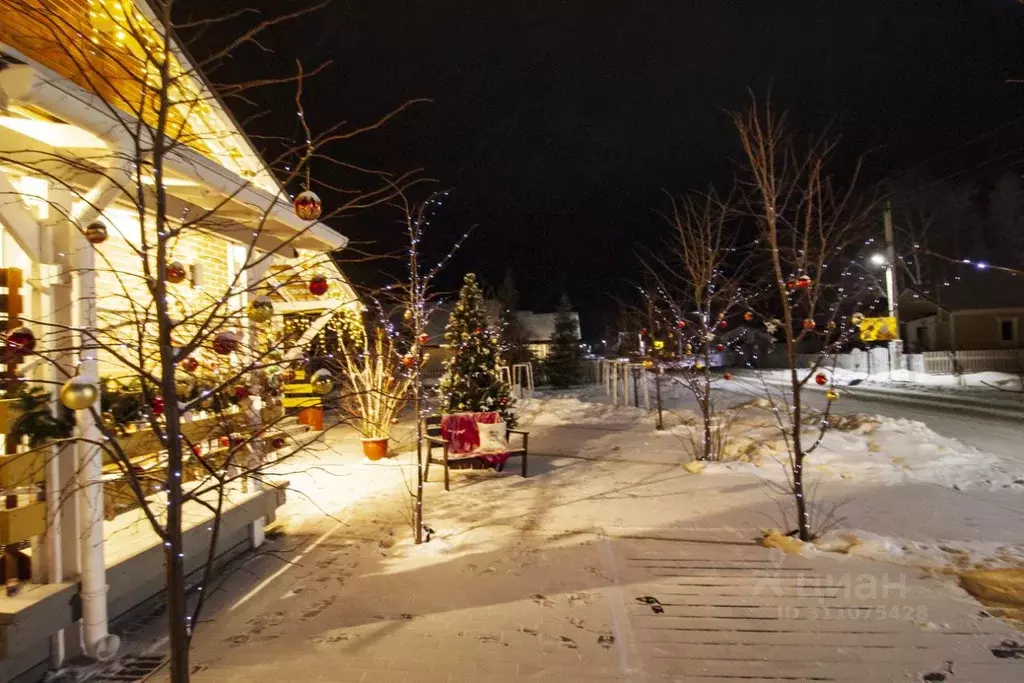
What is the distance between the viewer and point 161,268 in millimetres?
2359

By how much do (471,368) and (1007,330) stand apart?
3479 cm

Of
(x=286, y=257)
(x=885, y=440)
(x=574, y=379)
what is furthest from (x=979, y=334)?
(x=286, y=257)

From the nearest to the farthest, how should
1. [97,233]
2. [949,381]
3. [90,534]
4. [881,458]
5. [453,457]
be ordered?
[97,233] < [90,534] < [453,457] < [881,458] < [949,381]

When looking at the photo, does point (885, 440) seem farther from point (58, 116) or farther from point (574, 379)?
point (574, 379)

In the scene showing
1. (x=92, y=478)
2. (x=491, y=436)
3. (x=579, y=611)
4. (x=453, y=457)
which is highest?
(x=92, y=478)

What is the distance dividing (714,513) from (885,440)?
478 cm

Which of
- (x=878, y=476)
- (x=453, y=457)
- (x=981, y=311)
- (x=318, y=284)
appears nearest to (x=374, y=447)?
(x=453, y=457)

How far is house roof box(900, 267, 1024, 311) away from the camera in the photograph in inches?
1289

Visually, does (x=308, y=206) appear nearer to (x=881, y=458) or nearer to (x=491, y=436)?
(x=491, y=436)

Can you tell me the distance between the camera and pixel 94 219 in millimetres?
3742

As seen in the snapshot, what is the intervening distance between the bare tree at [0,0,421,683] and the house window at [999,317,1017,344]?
37991mm

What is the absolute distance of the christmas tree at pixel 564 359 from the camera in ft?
105

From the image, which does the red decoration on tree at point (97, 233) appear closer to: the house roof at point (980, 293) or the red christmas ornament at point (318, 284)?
the red christmas ornament at point (318, 284)

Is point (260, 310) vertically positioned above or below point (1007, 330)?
below
